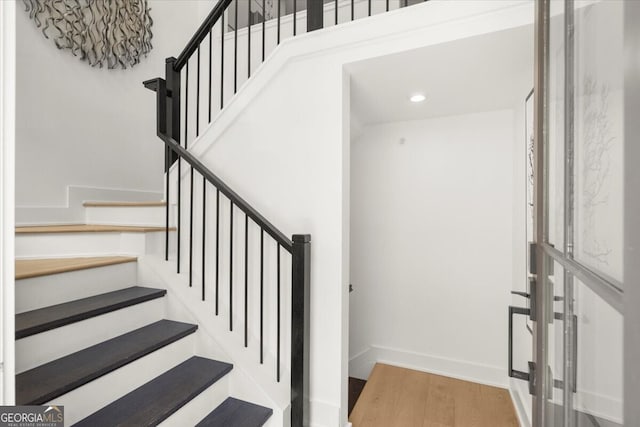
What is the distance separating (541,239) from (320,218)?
42.1 inches

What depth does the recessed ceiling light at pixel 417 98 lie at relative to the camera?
2100 millimetres

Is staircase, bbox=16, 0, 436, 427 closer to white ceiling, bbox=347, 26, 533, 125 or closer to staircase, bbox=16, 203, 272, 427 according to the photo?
staircase, bbox=16, 203, 272, 427

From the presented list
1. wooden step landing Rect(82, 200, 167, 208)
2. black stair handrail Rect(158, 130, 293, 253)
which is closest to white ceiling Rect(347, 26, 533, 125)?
black stair handrail Rect(158, 130, 293, 253)

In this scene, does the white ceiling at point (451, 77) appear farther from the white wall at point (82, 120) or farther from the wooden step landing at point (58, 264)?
the white wall at point (82, 120)

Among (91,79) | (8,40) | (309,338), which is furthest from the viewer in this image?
(91,79)

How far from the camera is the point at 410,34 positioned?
1.54 metres

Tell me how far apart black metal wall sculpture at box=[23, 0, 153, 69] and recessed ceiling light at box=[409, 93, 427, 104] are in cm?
259

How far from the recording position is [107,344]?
1499 millimetres

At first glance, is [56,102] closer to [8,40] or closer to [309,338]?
[8,40]

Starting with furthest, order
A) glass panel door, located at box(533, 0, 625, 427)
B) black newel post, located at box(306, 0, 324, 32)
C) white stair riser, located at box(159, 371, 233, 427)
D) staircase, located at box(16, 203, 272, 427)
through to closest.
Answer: black newel post, located at box(306, 0, 324, 32), white stair riser, located at box(159, 371, 233, 427), staircase, located at box(16, 203, 272, 427), glass panel door, located at box(533, 0, 625, 427)

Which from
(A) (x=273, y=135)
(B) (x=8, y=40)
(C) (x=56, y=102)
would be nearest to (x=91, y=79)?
(C) (x=56, y=102)

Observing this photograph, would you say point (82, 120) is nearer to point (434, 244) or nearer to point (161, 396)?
point (161, 396)

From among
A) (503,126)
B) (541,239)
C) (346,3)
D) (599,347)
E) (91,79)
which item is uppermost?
(346,3)

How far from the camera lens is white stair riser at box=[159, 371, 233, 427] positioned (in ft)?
→ 4.45
